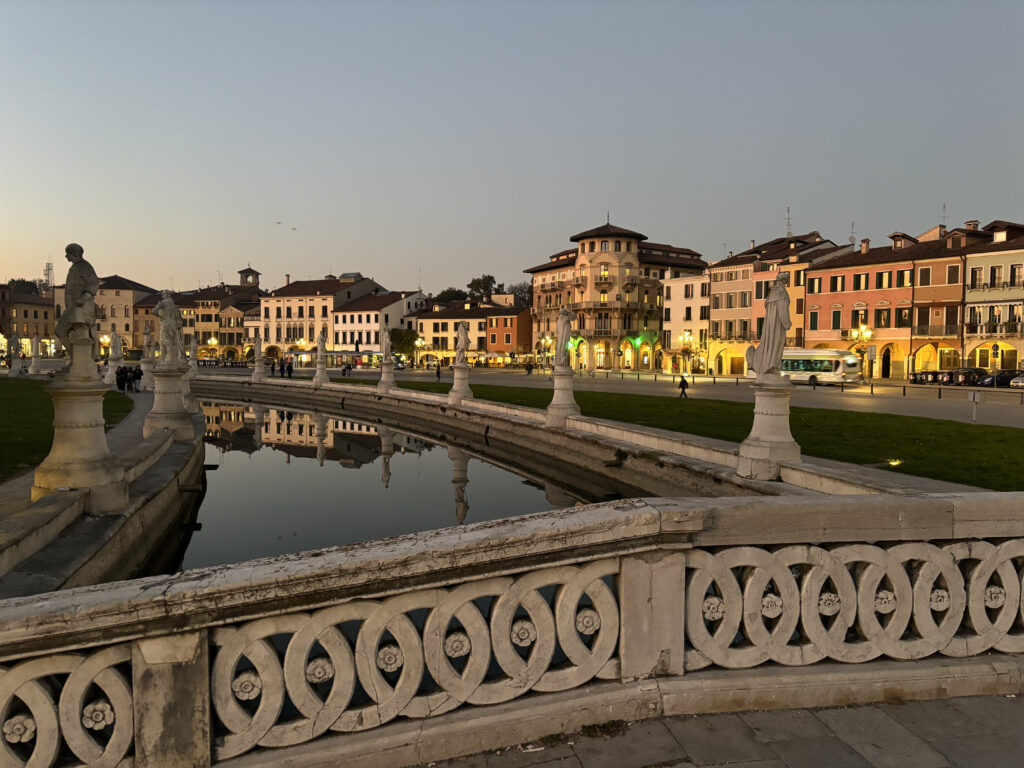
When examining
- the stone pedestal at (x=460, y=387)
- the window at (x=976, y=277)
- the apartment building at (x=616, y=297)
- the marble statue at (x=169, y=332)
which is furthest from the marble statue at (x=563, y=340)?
the apartment building at (x=616, y=297)

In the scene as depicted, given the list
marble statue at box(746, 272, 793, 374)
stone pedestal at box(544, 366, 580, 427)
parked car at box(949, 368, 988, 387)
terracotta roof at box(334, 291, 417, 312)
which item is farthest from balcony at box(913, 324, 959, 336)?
terracotta roof at box(334, 291, 417, 312)

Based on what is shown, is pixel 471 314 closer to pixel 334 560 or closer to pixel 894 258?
pixel 894 258

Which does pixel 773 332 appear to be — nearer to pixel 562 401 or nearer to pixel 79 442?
pixel 562 401

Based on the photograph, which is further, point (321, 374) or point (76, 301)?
point (321, 374)

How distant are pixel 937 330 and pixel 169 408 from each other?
5485 cm

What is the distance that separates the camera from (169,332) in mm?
16875

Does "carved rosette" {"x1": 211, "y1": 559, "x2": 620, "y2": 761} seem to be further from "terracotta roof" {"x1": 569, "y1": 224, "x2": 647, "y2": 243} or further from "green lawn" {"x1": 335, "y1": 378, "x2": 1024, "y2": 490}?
"terracotta roof" {"x1": 569, "y1": 224, "x2": 647, "y2": 243}

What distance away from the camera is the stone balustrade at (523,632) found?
8.35 ft

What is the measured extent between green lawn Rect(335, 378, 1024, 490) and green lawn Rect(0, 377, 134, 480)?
42.5ft

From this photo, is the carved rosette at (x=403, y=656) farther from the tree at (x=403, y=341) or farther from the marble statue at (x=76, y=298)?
the tree at (x=403, y=341)

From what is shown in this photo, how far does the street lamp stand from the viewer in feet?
171

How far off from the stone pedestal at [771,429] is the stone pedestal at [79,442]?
9.31 m

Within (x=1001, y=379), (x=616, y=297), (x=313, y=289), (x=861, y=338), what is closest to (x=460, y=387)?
(x=1001, y=379)

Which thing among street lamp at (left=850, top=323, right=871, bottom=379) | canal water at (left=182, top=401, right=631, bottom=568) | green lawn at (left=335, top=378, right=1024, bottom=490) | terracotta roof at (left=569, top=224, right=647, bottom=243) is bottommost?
canal water at (left=182, top=401, right=631, bottom=568)
